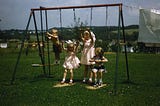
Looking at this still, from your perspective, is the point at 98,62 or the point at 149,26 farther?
the point at 149,26

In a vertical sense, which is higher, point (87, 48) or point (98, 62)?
point (87, 48)

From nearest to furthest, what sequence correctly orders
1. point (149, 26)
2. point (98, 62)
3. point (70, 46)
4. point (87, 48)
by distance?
point (98, 62) < point (87, 48) < point (70, 46) < point (149, 26)

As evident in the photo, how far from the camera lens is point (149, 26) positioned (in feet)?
43.6

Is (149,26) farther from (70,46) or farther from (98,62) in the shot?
(70,46)

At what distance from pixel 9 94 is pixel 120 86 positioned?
4260mm

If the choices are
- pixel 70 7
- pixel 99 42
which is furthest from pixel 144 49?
pixel 70 7

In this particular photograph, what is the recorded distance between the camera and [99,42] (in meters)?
16.5

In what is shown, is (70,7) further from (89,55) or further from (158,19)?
(158,19)

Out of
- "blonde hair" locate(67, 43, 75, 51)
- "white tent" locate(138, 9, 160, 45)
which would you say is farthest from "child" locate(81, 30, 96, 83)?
"white tent" locate(138, 9, 160, 45)

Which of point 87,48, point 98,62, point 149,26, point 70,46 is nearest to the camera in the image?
point 98,62

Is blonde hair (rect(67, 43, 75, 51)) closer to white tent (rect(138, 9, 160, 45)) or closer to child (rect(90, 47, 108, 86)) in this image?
child (rect(90, 47, 108, 86))

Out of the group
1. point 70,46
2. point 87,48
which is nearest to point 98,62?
point 87,48

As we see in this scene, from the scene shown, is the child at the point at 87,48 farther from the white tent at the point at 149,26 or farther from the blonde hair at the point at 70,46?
the white tent at the point at 149,26

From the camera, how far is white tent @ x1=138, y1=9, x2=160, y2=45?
1284cm
